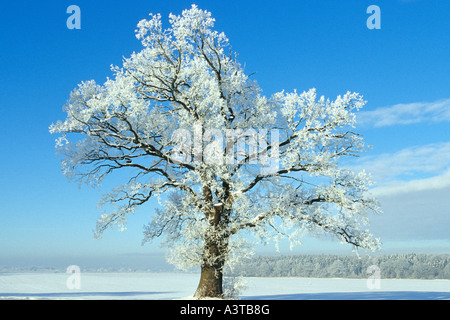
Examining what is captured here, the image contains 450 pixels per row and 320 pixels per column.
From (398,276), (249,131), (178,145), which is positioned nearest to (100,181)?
(178,145)

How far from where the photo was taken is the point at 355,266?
67.1 m

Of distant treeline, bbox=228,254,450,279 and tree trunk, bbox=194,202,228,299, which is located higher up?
tree trunk, bbox=194,202,228,299

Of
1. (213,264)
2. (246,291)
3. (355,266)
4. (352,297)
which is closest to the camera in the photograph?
(213,264)

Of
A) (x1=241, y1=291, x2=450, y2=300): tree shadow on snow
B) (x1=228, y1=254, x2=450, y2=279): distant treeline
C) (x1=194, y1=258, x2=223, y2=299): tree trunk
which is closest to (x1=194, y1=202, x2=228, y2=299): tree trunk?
(x1=194, y1=258, x2=223, y2=299): tree trunk

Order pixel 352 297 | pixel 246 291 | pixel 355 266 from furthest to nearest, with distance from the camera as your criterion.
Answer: pixel 355 266, pixel 246 291, pixel 352 297

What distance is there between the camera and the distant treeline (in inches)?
2530

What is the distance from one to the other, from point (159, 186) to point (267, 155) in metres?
5.71

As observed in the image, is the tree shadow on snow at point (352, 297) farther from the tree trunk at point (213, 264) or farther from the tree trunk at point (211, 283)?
the tree trunk at point (213, 264)

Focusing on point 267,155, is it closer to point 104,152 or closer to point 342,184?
point 342,184

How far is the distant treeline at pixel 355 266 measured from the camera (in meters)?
64.2

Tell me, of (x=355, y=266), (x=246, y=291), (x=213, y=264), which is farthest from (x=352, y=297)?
(x=355, y=266)

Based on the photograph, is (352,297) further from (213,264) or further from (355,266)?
(355,266)

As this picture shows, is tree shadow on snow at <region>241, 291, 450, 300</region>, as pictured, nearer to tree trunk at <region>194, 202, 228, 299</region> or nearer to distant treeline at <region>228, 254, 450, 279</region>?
tree trunk at <region>194, 202, 228, 299</region>
